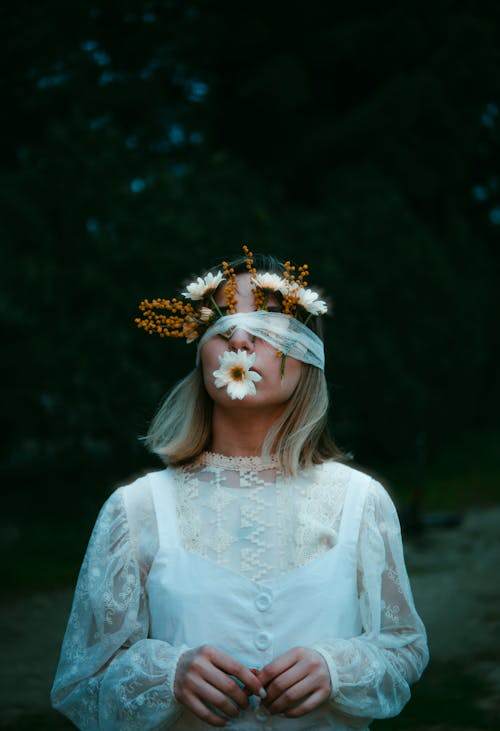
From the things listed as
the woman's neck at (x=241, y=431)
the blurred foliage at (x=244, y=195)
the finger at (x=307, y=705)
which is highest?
the blurred foliage at (x=244, y=195)

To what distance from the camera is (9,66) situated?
31.7ft

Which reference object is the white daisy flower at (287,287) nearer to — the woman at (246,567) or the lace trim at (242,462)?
the woman at (246,567)

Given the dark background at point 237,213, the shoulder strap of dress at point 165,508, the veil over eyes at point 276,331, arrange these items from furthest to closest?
the dark background at point 237,213 → the veil over eyes at point 276,331 → the shoulder strap of dress at point 165,508

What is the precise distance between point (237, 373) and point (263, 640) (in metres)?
0.62

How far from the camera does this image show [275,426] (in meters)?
2.13

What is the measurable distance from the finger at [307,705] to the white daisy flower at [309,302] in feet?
3.07

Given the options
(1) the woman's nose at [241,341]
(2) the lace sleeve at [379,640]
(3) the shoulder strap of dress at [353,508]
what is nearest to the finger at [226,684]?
(2) the lace sleeve at [379,640]

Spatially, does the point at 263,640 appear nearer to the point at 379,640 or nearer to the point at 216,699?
the point at 216,699

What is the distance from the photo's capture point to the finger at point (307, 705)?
1.79 meters

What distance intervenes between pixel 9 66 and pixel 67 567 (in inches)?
233

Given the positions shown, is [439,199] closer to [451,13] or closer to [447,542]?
[451,13]

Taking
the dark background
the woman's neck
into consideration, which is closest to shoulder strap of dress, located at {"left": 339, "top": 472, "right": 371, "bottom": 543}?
the woman's neck

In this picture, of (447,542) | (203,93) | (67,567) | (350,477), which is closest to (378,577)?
(350,477)

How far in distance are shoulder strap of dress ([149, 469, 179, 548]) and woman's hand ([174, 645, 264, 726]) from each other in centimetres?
27
